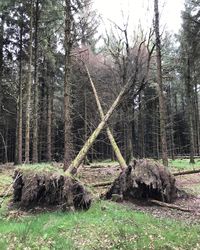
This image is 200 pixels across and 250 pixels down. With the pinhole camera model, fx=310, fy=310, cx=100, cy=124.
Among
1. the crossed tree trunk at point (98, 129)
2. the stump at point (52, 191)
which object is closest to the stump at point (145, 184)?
the crossed tree trunk at point (98, 129)

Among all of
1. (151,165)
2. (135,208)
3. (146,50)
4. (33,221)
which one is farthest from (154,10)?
(33,221)

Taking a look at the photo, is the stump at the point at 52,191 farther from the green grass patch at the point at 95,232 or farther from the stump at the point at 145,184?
the stump at the point at 145,184

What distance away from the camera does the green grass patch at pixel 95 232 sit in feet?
22.7

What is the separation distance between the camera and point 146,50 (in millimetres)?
17688

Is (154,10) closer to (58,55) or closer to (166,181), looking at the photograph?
(166,181)

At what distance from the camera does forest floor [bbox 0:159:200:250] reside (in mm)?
6969

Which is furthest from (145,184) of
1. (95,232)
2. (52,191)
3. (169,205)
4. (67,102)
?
(67,102)

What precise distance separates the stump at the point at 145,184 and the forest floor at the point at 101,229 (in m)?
1.22

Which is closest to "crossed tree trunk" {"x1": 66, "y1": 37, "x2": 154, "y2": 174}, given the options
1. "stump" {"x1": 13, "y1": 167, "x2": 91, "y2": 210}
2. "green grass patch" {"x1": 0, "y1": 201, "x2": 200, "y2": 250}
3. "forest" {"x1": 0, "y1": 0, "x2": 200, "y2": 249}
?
"forest" {"x1": 0, "y1": 0, "x2": 200, "y2": 249}

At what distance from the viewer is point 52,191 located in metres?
9.42

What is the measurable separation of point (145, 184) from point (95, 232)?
368 cm

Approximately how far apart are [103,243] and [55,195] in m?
2.90

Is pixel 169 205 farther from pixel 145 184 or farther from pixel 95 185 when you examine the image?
pixel 95 185

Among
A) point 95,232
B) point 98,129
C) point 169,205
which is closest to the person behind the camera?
point 95,232
